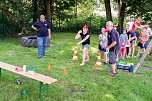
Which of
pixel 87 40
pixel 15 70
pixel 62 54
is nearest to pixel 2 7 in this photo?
pixel 62 54

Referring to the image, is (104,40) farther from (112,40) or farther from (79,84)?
(79,84)

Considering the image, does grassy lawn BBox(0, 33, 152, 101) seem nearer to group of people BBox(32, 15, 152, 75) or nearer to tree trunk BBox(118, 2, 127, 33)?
group of people BBox(32, 15, 152, 75)

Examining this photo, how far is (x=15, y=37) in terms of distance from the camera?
17.9m

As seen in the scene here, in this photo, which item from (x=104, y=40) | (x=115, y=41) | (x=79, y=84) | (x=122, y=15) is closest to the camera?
(x=79, y=84)

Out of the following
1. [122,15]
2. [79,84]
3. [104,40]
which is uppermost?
[122,15]

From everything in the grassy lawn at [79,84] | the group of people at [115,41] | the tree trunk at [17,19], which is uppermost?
the tree trunk at [17,19]

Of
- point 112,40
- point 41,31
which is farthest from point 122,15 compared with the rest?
point 112,40

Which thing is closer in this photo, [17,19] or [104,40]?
[104,40]

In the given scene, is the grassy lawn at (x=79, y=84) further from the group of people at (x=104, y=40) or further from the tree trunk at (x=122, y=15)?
the tree trunk at (x=122, y=15)

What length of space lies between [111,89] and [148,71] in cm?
265

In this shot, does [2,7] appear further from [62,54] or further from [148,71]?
[148,71]

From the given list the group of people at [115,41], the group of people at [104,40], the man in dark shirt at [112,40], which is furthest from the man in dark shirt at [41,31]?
the man in dark shirt at [112,40]

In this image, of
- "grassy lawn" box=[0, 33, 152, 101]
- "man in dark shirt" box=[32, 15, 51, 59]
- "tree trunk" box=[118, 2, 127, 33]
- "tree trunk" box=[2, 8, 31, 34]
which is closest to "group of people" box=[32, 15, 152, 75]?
"man in dark shirt" box=[32, 15, 51, 59]

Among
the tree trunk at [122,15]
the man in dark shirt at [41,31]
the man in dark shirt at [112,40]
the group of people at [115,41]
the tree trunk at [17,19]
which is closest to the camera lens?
the man in dark shirt at [112,40]
